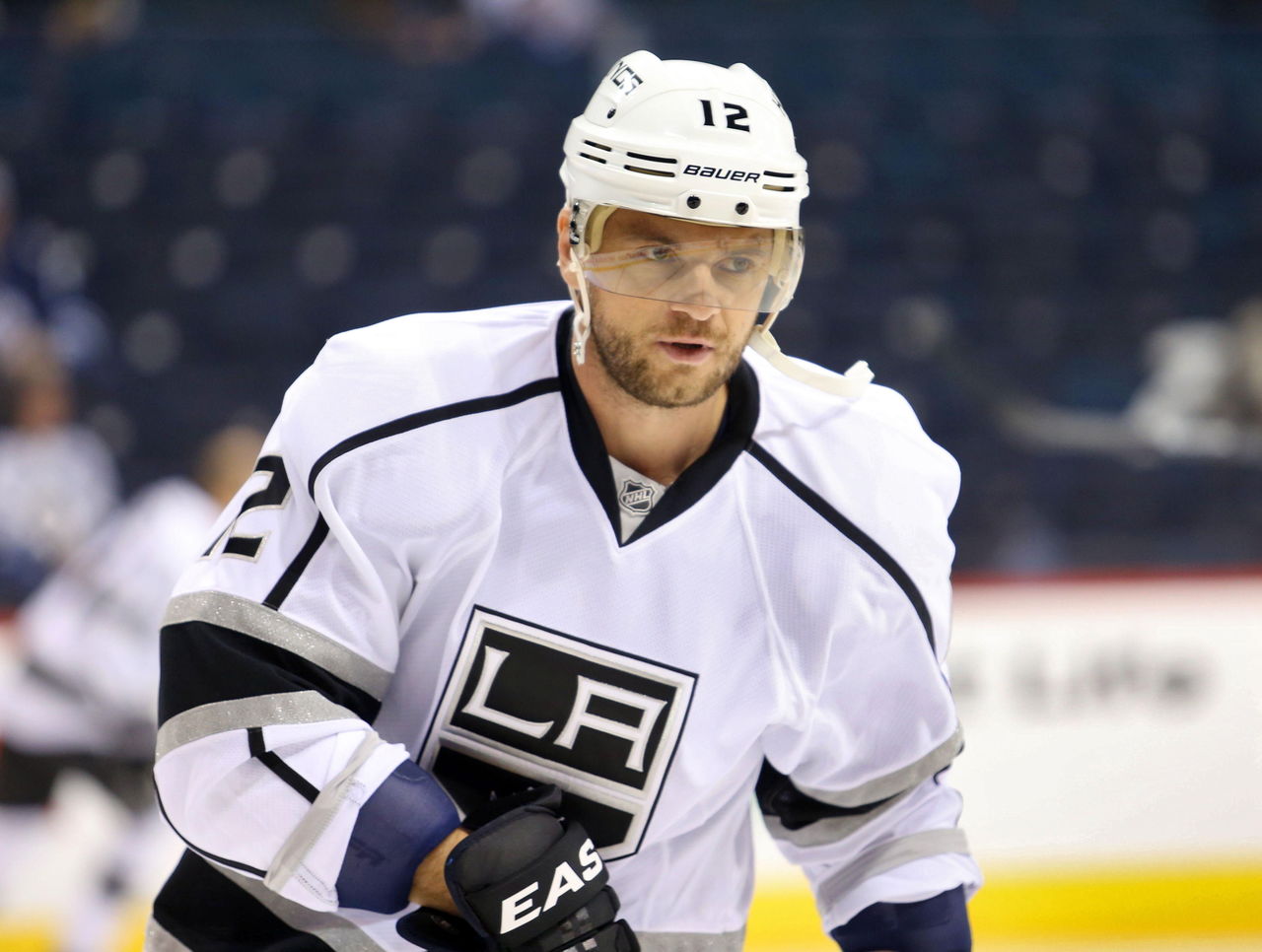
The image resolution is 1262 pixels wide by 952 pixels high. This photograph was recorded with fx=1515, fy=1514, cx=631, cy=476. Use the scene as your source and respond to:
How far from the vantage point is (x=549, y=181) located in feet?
18.2

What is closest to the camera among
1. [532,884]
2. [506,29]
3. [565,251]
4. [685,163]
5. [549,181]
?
[532,884]

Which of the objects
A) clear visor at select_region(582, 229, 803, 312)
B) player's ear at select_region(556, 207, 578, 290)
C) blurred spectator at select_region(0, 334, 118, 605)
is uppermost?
blurred spectator at select_region(0, 334, 118, 605)

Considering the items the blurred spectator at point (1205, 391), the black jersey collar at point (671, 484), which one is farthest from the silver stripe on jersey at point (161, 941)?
the blurred spectator at point (1205, 391)

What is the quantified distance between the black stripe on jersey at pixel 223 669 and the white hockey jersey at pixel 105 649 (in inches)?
74.2

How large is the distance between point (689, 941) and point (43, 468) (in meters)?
3.40

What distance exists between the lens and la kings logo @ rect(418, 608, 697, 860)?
1589 mm

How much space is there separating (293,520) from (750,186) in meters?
0.58

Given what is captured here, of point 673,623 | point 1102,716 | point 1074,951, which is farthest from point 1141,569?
point 673,623

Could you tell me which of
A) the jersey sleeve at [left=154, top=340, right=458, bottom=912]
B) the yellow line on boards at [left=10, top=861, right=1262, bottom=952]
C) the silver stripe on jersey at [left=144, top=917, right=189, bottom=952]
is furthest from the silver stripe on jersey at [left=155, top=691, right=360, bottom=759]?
the yellow line on boards at [left=10, top=861, right=1262, bottom=952]

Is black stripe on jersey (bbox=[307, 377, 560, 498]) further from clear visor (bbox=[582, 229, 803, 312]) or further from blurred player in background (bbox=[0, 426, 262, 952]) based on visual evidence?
blurred player in background (bbox=[0, 426, 262, 952])

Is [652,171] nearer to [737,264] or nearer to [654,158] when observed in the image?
[654,158]

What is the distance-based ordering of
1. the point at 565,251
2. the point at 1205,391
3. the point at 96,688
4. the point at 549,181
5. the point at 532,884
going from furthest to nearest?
the point at 549,181 → the point at 1205,391 → the point at 96,688 → the point at 565,251 → the point at 532,884

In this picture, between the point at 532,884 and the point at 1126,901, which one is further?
the point at 1126,901

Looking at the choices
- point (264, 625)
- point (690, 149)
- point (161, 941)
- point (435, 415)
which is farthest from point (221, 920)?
point (690, 149)
